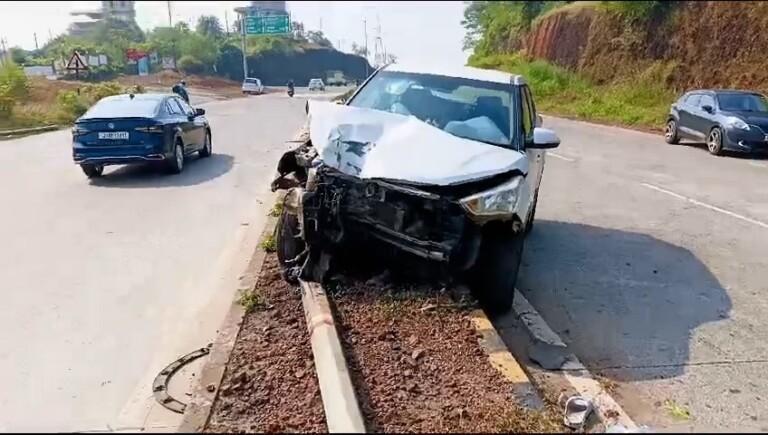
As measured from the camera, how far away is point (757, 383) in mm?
5020

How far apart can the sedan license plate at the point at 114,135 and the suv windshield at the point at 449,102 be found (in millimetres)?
6939

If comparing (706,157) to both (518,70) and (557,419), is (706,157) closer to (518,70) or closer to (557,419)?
(557,419)

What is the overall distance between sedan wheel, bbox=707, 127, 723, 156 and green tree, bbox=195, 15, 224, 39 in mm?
40115

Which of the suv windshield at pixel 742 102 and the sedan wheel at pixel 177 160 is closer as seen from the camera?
the sedan wheel at pixel 177 160

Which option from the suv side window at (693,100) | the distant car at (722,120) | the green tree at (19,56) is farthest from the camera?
the suv side window at (693,100)

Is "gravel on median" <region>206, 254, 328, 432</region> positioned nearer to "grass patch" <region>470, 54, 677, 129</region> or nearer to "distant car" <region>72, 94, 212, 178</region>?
"distant car" <region>72, 94, 212, 178</region>

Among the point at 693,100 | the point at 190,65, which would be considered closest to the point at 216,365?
the point at 693,100

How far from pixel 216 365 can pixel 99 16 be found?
71936 millimetres

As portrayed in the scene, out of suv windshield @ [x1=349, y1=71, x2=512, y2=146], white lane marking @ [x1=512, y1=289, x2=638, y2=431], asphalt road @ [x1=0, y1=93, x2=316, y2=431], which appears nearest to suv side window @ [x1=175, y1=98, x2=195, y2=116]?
asphalt road @ [x1=0, y1=93, x2=316, y2=431]

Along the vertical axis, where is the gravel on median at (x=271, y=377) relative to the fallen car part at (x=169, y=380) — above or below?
above

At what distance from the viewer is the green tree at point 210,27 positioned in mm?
53688

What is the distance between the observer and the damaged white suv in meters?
5.54

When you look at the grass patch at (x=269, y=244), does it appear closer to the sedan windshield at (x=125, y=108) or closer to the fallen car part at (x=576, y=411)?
the fallen car part at (x=576, y=411)

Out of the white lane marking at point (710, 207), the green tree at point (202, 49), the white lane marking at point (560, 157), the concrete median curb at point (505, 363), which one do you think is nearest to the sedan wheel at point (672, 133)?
the white lane marking at point (560, 157)
